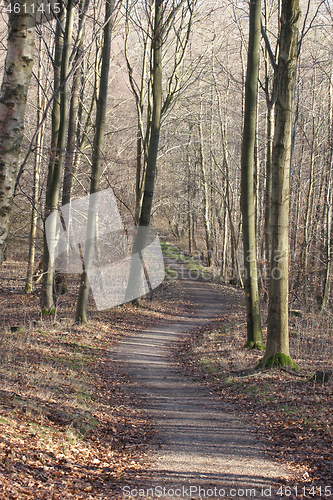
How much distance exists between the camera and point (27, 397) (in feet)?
17.6

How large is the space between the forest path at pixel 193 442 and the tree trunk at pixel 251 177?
6.97 ft

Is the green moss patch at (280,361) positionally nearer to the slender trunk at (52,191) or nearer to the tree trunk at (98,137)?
the tree trunk at (98,137)

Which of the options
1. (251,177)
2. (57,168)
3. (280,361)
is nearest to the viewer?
(280,361)

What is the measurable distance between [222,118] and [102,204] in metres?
8.34

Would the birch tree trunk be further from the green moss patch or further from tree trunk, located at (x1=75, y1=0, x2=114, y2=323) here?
the green moss patch

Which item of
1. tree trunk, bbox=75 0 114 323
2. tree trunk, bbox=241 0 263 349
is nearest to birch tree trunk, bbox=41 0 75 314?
tree trunk, bbox=75 0 114 323

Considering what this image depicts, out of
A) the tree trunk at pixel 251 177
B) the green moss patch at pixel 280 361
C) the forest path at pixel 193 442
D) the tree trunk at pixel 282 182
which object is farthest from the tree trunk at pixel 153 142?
the green moss patch at pixel 280 361

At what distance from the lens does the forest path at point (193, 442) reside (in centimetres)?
399

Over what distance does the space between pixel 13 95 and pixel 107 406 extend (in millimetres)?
4666

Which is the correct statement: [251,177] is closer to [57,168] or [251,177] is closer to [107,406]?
[57,168]

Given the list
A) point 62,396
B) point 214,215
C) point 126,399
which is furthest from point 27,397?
point 214,215

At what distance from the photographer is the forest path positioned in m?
3.99

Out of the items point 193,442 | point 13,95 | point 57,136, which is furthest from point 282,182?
point 57,136

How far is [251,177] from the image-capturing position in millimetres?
9062
